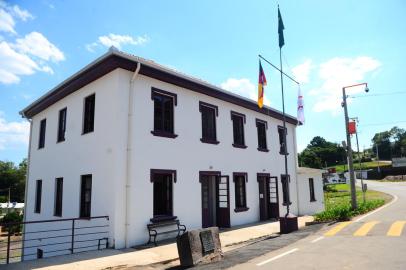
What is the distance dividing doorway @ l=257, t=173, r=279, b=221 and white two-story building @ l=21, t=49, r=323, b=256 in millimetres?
59

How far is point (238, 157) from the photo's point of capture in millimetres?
17812

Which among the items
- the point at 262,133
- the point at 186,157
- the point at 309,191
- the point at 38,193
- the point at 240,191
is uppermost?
the point at 262,133

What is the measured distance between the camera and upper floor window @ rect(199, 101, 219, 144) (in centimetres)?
1612

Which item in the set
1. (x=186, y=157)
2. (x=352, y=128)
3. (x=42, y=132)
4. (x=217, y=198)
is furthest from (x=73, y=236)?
(x=352, y=128)

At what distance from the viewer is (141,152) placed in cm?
1264

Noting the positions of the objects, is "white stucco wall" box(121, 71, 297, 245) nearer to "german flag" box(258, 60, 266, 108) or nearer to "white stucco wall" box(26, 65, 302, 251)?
"white stucco wall" box(26, 65, 302, 251)

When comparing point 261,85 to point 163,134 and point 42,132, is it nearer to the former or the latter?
point 163,134

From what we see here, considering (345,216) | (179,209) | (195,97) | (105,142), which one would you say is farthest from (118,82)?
(345,216)

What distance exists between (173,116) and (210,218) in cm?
523

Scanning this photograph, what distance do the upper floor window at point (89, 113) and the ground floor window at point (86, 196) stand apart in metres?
1.96

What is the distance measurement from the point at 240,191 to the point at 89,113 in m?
8.58

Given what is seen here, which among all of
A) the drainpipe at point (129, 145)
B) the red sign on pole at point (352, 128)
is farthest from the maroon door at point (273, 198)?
the drainpipe at point (129, 145)

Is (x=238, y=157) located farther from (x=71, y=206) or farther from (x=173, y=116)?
(x=71, y=206)

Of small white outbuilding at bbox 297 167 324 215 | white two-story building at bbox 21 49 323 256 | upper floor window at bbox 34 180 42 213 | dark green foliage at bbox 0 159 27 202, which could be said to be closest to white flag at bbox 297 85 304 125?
white two-story building at bbox 21 49 323 256
